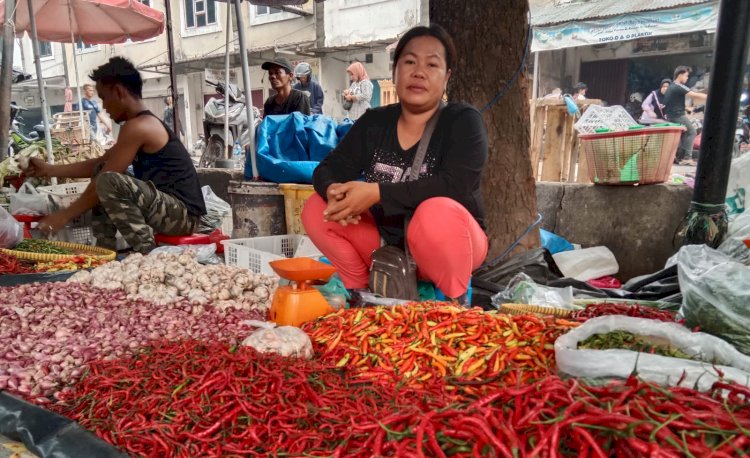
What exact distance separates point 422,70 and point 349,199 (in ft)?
2.50

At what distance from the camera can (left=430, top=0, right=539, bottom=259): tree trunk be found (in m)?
3.67

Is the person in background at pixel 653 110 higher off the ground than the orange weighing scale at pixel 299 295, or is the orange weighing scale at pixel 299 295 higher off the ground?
the person in background at pixel 653 110

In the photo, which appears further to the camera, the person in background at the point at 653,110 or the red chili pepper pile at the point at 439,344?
the person in background at the point at 653,110

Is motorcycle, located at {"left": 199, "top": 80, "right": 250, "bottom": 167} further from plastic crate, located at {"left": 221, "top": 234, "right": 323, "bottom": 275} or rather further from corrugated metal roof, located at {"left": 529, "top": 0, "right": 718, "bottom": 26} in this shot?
corrugated metal roof, located at {"left": 529, "top": 0, "right": 718, "bottom": 26}

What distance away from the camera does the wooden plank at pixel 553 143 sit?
211 inches

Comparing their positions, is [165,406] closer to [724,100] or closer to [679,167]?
[724,100]

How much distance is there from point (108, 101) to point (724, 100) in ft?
14.7

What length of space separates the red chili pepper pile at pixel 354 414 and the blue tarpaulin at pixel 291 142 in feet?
8.37

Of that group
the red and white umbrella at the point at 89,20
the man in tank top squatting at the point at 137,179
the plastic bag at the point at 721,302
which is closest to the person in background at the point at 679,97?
the plastic bag at the point at 721,302

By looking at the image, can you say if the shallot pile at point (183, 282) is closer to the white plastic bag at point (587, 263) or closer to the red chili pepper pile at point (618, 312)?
the red chili pepper pile at point (618, 312)

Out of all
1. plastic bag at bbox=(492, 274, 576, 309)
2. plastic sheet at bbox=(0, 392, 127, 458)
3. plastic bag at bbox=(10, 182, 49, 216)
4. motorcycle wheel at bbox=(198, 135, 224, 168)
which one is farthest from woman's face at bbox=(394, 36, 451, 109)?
motorcycle wheel at bbox=(198, 135, 224, 168)

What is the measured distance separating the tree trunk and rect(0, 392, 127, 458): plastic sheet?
294cm

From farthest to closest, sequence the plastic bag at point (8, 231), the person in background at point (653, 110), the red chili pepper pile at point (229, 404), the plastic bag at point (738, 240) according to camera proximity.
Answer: the person in background at point (653, 110) → the plastic bag at point (8, 231) → the plastic bag at point (738, 240) → the red chili pepper pile at point (229, 404)

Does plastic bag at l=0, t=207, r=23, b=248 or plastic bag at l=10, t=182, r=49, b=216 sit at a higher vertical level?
plastic bag at l=10, t=182, r=49, b=216
